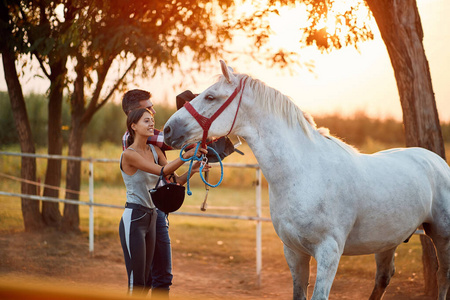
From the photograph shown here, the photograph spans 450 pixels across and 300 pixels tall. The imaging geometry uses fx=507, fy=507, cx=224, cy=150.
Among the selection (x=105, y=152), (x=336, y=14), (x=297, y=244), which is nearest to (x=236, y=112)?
(x=297, y=244)

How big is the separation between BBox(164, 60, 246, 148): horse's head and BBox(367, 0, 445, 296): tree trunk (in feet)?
7.93

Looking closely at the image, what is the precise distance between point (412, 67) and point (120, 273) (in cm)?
418

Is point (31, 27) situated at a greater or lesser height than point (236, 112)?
greater

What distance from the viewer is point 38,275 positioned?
6.12 metres

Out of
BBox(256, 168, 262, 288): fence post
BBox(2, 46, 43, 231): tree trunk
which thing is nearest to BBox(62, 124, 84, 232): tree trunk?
BBox(2, 46, 43, 231): tree trunk

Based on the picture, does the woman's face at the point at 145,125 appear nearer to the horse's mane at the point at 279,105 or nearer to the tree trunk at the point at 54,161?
the horse's mane at the point at 279,105

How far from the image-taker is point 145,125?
3102 mm

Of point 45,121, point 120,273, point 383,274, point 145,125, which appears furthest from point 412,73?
point 45,121

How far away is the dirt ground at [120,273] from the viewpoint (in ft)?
17.8

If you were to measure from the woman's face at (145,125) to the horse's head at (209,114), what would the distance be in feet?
1.15

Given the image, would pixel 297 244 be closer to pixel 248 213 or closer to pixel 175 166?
pixel 175 166

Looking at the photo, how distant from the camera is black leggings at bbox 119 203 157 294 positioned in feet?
9.96

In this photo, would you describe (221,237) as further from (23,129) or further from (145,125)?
(145,125)

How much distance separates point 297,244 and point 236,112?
0.84 meters
